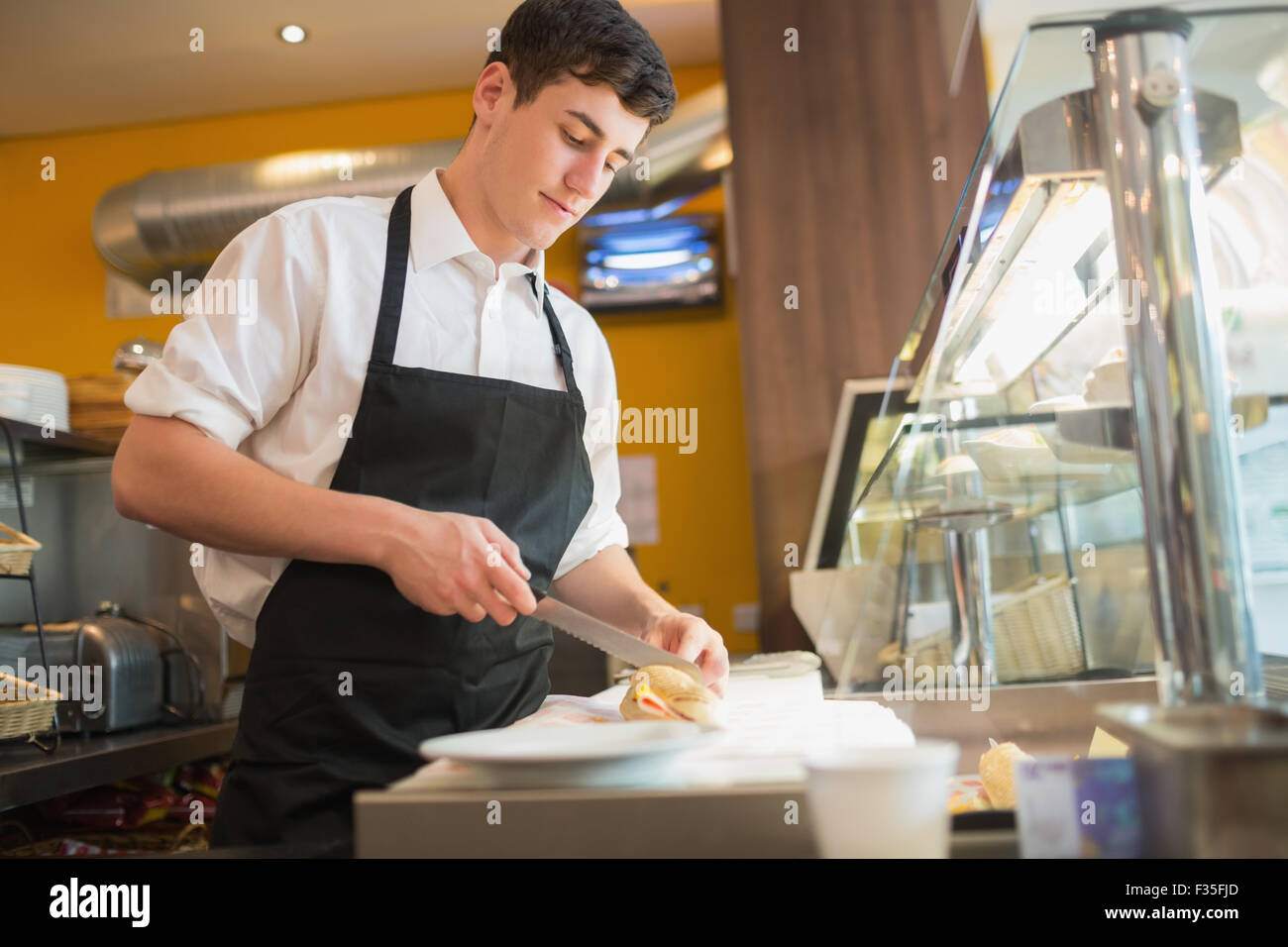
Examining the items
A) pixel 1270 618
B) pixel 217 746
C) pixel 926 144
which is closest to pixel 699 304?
pixel 926 144

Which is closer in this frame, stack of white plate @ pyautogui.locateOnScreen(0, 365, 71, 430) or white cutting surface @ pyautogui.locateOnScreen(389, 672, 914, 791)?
white cutting surface @ pyautogui.locateOnScreen(389, 672, 914, 791)

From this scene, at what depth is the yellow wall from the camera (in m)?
4.23

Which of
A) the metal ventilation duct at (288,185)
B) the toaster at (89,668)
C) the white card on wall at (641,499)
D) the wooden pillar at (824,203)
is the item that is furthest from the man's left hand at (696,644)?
the white card on wall at (641,499)

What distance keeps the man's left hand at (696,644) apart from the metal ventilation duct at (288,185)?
2860mm

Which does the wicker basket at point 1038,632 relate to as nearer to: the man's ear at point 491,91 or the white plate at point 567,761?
the white plate at point 567,761

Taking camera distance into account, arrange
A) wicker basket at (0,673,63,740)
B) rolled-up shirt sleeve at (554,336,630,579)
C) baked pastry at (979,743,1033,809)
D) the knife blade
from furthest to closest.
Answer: wicker basket at (0,673,63,740) → rolled-up shirt sleeve at (554,336,630,579) → the knife blade → baked pastry at (979,743,1033,809)

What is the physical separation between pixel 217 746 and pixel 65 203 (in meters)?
3.16

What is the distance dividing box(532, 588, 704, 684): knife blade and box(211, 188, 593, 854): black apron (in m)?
0.21

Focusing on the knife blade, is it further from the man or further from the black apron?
the black apron

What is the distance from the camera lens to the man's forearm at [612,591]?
1.32m

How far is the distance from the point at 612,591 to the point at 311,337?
51 centimetres

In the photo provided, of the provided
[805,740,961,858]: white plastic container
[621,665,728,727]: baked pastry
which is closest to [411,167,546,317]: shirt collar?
[621,665,728,727]: baked pastry

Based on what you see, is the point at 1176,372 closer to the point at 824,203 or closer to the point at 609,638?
the point at 609,638

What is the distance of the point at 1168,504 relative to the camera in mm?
528
